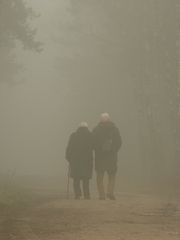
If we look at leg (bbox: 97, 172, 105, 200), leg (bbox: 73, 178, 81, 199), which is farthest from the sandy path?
leg (bbox: 73, 178, 81, 199)

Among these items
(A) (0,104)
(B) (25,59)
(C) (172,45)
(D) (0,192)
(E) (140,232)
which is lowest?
(E) (140,232)

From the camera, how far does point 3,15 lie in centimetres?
2923

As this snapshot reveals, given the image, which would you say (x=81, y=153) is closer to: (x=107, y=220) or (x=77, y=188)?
(x=77, y=188)

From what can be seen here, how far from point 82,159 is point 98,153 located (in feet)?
1.62

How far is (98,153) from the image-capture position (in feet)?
62.6

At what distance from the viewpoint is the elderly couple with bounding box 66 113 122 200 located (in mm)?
18953

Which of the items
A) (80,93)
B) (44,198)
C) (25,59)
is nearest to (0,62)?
(80,93)

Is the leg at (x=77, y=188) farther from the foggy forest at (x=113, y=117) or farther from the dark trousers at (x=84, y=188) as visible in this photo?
the foggy forest at (x=113, y=117)

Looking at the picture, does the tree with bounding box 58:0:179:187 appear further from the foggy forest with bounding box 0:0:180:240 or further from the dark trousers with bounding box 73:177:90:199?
the dark trousers with bounding box 73:177:90:199

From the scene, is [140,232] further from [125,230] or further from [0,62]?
[0,62]

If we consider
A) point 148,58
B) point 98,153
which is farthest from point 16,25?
point 98,153

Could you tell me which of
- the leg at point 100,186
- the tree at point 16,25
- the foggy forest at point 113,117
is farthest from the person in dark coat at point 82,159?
the tree at point 16,25

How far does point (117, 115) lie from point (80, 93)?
24.4 ft

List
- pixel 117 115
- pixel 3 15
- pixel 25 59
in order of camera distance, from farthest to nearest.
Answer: pixel 25 59, pixel 117 115, pixel 3 15
